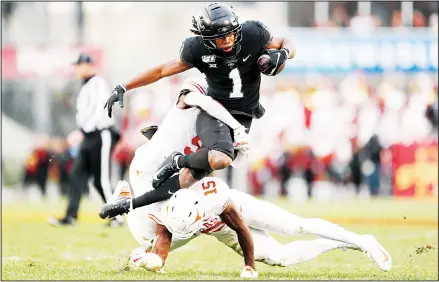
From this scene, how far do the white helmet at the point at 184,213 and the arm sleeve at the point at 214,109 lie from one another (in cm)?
79

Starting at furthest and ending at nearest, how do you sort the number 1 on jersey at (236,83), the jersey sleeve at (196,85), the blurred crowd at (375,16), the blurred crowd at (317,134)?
the blurred crowd at (375,16), the blurred crowd at (317,134), the jersey sleeve at (196,85), the number 1 on jersey at (236,83)

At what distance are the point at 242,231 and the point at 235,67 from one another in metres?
1.31

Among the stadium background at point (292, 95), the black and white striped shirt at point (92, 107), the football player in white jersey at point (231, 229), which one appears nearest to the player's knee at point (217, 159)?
the football player in white jersey at point (231, 229)

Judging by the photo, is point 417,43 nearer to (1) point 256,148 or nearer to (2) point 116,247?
(1) point 256,148

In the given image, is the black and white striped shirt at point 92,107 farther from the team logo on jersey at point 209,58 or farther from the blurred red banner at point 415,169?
the blurred red banner at point 415,169

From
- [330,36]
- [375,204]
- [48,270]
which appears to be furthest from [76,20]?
[48,270]

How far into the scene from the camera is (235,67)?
815 centimetres

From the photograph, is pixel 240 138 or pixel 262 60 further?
pixel 240 138

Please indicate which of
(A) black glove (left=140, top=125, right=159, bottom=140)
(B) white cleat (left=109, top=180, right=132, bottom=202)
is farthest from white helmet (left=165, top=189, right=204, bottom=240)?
(A) black glove (left=140, top=125, right=159, bottom=140)

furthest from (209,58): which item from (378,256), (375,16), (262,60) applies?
(375,16)

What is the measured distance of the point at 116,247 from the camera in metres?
10.4

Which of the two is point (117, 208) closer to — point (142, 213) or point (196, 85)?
point (142, 213)

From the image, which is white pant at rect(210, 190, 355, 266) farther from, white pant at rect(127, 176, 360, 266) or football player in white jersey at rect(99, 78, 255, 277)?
football player in white jersey at rect(99, 78, 255, 277)

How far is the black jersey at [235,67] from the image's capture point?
809 cm
